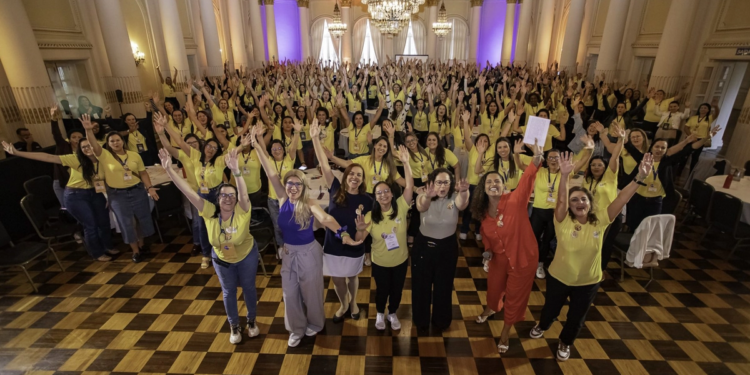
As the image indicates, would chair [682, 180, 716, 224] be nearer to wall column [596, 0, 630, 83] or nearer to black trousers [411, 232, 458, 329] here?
black trousers [411, 232, 458, 329]

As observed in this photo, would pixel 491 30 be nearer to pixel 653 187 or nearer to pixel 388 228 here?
pixel 653 187

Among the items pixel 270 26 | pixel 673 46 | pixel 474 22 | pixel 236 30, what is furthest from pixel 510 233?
pixel 474 22

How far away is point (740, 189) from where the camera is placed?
501cm

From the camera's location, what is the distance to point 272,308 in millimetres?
3998

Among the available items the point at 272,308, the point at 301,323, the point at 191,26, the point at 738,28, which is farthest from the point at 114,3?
the point at 738,28

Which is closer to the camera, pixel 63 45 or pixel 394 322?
pixel 394 322

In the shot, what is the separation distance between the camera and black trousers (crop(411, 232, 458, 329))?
121 inches

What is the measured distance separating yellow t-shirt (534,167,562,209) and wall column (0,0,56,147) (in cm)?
923

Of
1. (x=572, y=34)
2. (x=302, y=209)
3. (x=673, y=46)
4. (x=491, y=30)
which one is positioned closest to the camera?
(x=302, y=209)

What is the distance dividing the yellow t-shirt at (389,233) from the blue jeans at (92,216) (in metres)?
3.91

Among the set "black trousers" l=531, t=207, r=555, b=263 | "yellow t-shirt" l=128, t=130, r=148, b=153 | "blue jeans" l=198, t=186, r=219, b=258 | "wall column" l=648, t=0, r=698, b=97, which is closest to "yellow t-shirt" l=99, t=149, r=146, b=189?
"blue jeans" l=198, t=186, r=219, b=258

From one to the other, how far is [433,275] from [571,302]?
3.83ft

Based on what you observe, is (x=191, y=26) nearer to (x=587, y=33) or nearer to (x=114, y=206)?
(x=114, y=206)

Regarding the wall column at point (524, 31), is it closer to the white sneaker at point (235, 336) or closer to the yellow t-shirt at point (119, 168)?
the yellow t-shirt at point (119, 168)
